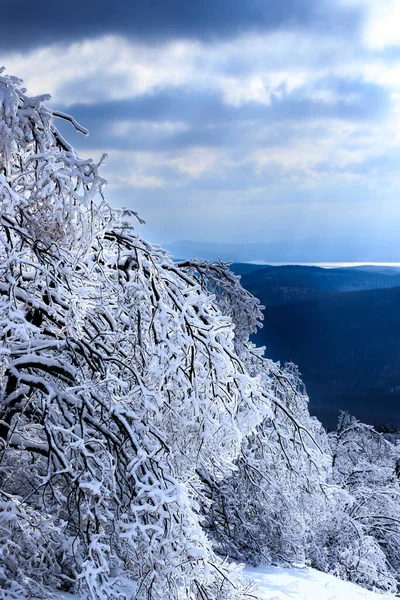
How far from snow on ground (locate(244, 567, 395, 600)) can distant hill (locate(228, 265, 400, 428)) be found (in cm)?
11815

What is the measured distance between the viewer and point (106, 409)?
16.1ft

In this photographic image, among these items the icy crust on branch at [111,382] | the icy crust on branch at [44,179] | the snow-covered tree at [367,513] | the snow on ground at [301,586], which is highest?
the icy crust on branch at [44,179]

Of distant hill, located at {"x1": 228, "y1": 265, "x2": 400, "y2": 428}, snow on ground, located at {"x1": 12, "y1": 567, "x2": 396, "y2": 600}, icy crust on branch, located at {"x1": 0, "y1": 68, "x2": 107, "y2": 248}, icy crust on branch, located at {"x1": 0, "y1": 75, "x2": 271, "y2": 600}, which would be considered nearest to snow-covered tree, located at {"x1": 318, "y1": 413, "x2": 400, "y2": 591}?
snow on ground, located at {"x1": 12, "y1": 567, "x2": 396, "y2": 600}

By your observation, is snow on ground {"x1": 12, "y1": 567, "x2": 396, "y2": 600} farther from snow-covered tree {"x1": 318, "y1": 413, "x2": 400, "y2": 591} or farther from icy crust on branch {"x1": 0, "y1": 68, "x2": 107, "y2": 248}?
icy crust on branch {"x1": 0, "y1": 68, "x2": 107, "y2": 248}

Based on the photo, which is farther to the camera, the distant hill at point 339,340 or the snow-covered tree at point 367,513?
the distant hill at point 339,340

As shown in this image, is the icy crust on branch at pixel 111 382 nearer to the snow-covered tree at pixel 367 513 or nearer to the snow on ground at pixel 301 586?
the snow on ground at pixel 301 586

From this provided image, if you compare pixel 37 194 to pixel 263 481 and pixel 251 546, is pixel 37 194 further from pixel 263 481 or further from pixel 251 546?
pixel 251 546

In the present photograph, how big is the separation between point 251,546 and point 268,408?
622 centimetres

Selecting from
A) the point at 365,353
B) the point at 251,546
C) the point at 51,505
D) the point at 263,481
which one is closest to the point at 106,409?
the point at 51,505

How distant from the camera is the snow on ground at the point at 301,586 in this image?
8117mm

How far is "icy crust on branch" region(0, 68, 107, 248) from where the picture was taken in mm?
4137

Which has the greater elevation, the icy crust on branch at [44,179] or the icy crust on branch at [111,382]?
the icy crust on branch at [44,179]

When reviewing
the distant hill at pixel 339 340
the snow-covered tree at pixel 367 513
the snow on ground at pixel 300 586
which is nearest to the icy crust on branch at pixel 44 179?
the snow on ground at pixel 300 586

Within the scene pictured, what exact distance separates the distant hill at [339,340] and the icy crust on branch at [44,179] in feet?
410
